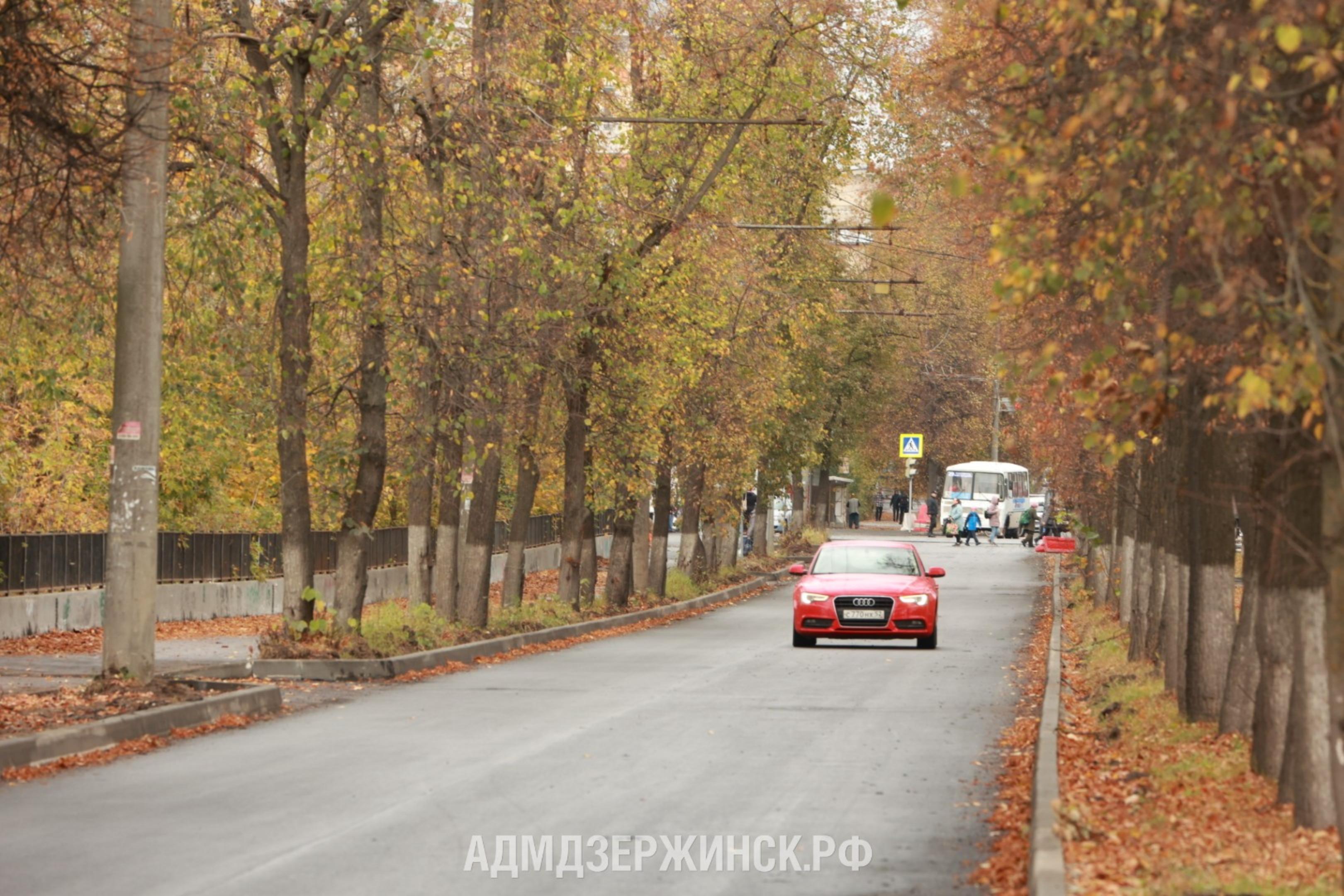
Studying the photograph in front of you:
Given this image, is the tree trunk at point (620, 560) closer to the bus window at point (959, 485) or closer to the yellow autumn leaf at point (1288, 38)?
the yellow autumn leaf at point (1288, 38)

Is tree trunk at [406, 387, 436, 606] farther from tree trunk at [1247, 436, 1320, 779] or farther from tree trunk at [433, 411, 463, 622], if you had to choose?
tree trunk at [1247, 436, 1320, 779]

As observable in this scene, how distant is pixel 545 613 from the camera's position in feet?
107

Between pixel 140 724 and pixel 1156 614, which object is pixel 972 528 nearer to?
pixel 1156 614

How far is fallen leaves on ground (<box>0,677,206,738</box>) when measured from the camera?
15.3 meters

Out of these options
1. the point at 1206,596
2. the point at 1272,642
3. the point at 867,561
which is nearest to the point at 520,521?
the point at 867,561

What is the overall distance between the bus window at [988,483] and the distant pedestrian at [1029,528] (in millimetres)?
7788

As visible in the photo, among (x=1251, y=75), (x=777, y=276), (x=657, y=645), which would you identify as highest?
(x=777, y=276)

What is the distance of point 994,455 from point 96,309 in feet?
248

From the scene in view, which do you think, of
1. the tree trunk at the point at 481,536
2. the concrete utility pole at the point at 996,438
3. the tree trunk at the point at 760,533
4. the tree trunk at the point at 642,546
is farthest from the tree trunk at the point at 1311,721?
the concrete utility pole at the point at 996,438

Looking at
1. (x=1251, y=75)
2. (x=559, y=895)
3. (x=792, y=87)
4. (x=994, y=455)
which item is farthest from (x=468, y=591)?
(x=994, y=455)

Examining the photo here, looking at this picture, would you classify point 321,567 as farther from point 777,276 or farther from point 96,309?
point 96,309

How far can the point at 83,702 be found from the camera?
54.5 ft

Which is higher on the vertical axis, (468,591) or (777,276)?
(777,276)

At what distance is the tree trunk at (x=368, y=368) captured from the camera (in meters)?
23.1
